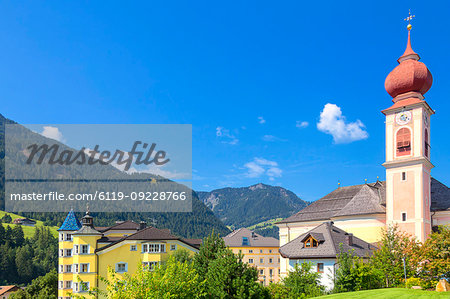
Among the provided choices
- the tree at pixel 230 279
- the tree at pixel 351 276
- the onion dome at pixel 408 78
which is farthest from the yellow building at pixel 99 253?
the onion dome at pixel 408 78

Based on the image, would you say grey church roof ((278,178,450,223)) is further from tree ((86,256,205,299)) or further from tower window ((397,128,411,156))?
tree ((86,256,205,299))

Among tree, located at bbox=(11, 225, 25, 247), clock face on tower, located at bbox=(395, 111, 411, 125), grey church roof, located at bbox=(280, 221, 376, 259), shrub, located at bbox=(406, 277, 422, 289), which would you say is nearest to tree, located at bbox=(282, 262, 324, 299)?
grey church roof, located at bbox=(280, 221, 376, 259)

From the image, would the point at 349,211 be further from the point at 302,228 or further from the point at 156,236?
the point at 156,236

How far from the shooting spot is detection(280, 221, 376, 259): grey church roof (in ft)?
128

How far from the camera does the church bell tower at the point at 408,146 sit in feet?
157

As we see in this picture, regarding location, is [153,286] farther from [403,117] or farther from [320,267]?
[403,117]

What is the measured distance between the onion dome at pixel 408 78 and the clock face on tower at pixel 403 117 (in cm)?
221

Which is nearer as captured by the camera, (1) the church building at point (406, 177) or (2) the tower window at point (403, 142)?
(1) the church building at point (406, 177)

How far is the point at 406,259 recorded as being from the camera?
34875 mm

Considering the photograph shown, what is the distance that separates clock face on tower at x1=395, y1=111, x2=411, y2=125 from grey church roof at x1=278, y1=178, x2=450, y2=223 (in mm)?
9553

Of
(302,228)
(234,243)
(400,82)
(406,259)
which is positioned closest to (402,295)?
(406,259)

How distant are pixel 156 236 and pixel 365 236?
28.4 metres

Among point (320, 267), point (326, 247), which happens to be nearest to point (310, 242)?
point (326, 247)

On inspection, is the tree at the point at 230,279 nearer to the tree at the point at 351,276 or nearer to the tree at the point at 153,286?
the tree at the point at 153,286
